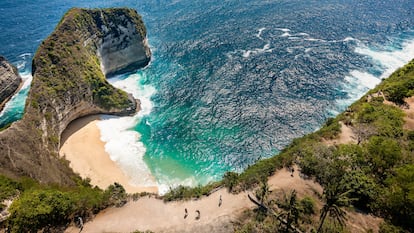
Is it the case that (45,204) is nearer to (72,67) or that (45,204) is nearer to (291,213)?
(291,213)

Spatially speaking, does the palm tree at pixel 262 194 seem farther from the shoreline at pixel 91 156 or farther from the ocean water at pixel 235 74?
the shoreline at pixel 91 156

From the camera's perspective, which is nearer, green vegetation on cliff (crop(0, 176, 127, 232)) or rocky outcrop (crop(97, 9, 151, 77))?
green vegetation on cliff (crop(0, 176, 127, 232))

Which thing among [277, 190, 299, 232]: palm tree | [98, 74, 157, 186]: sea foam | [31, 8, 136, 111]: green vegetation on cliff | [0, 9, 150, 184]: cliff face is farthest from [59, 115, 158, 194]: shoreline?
[277, 190, 299, 232]: palm tree

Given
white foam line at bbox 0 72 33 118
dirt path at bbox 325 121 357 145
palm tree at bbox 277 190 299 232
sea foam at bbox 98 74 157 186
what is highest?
palm tree at bbox 277 190 299 232

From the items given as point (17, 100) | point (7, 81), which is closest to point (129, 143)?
point (17, 100)

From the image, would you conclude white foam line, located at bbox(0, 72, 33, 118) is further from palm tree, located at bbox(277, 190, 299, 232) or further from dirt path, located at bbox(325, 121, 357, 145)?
dirt path, located at bbox(325, 121, 357, 145)

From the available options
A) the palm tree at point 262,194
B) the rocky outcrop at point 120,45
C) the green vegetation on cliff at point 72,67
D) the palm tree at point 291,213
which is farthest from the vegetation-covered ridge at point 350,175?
the rocky outcrop at point 120,45
